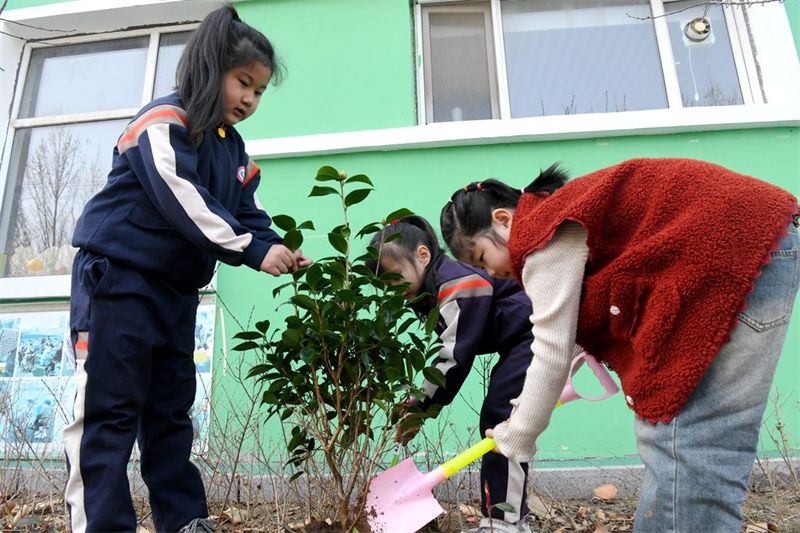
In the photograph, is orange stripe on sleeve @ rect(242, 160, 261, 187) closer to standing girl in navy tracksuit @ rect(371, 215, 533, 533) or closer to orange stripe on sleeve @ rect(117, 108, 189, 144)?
orange stripe on sleeve @ rect(117, 108, 189, 144)

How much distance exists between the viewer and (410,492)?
1789 millimetres

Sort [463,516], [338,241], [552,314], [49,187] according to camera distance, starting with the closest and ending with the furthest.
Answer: [552,314]
[338,241]
[463,516]
[49,187]

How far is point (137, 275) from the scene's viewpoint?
176 centimetres

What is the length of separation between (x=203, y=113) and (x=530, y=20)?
9.02ft

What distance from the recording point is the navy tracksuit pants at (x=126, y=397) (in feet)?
5.31

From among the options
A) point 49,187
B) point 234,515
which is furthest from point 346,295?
point 49,187

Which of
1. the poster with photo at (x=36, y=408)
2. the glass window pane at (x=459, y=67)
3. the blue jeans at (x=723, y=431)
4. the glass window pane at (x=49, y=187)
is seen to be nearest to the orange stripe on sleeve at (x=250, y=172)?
the blue jeans at (x=723, y=431)

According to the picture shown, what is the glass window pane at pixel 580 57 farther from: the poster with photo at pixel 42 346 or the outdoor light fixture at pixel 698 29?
the poster with photo at pixel 42 346

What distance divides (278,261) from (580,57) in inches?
113

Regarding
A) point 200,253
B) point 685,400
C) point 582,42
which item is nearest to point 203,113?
point 200,253

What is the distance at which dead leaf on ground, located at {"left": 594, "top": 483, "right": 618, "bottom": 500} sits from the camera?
8.69ft

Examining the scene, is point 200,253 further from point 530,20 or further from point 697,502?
point 530,20

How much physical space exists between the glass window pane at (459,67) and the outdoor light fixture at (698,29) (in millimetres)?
1276

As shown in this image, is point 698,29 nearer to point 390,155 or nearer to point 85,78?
point 390,155
